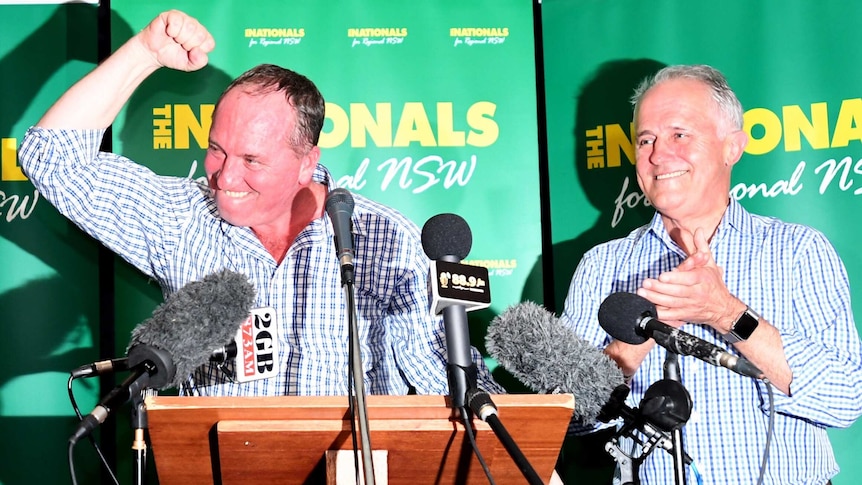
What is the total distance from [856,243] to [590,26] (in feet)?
4.71

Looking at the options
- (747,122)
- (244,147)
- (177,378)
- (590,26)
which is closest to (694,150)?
(747,122)

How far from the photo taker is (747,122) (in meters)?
3.81

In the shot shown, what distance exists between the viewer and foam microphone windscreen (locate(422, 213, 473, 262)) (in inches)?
72.8

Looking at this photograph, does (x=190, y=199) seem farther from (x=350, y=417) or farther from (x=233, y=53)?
(x=350, y=417)

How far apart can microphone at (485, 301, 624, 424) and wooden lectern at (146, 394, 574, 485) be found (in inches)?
9.2

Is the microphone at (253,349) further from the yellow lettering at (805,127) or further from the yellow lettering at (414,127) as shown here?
the yellow lettering at (805,127)

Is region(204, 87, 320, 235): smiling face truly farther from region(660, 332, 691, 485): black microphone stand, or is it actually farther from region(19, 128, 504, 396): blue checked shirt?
region(660, 332, 691, 485): black microphone stand

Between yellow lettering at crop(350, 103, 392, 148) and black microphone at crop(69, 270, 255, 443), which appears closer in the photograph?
black microphone at crop(69, 270, 255, 443)

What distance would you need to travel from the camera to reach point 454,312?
1776mm

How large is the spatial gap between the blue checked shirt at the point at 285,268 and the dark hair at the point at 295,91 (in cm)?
33

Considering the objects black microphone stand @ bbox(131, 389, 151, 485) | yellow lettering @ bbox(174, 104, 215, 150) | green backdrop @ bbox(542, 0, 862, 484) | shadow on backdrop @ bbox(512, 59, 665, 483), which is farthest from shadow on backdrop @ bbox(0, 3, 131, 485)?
black microphone stand @ bbox(131, 389, 151, 485)

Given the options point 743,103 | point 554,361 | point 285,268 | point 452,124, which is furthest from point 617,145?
point 554,361

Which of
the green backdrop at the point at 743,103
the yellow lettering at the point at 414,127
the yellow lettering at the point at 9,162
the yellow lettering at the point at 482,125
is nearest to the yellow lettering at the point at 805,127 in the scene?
the green backdrop at the point at 743,103

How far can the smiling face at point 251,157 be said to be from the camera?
3.03 metres
